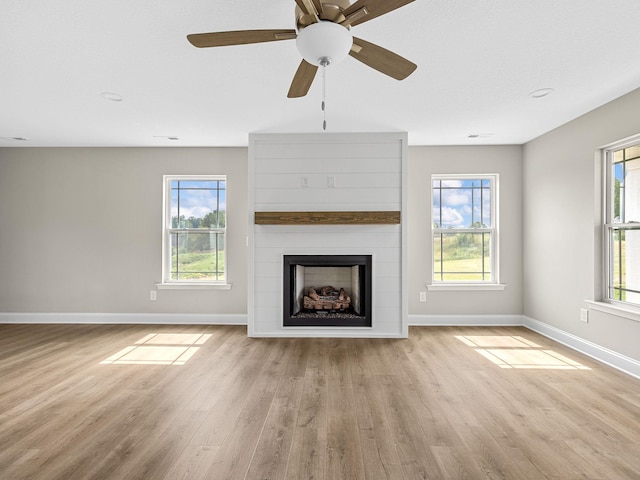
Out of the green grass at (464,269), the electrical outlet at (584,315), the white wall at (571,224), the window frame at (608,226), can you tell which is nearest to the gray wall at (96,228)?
the green grass at (464,269)

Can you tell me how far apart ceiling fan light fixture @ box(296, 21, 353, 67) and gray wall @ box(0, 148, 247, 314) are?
339cm

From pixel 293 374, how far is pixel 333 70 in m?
2.45

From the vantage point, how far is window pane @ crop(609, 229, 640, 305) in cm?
312

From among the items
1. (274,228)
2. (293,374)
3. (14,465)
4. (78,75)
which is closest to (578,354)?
(293,374)

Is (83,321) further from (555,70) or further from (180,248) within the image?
(555,70)

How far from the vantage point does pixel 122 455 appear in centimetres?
188

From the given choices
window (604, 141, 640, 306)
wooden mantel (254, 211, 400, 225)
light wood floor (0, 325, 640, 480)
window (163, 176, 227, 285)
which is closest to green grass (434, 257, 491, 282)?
light wood floor (0, 325, 640, 480)

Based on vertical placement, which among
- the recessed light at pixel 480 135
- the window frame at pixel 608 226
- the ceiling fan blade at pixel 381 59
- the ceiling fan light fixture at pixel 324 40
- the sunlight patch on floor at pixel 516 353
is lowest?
the sunlight patch on floor at pixel 516 353

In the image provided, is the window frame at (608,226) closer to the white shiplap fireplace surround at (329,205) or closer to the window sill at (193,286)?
the white shiplap fireplace surround at (329,205)

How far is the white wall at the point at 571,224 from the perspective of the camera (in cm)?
317

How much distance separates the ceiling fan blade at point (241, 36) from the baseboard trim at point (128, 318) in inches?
146

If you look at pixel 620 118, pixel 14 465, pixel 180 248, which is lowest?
pixel 14 465

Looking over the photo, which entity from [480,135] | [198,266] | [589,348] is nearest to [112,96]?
[198,266]

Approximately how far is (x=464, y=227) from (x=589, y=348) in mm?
1940
